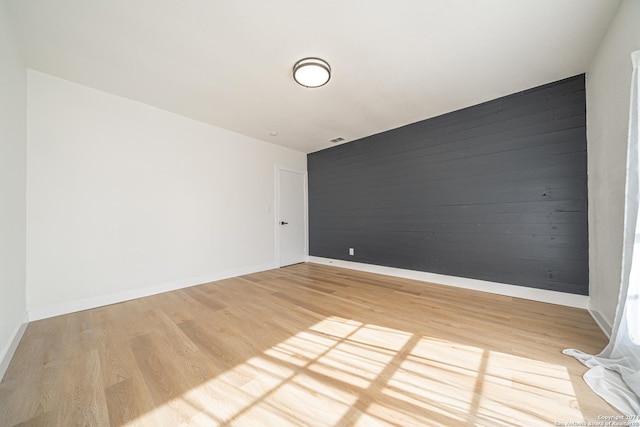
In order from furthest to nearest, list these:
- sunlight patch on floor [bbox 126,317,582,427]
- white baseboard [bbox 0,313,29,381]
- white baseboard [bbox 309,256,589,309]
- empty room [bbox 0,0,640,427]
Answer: white baseboard [bbox 309,256,589,309]
white baseboard [bbox 0,313,29,381]
empty room [bbox 0,0,640,427]
sunlight patch on floor [bbox 126,317,582,427]

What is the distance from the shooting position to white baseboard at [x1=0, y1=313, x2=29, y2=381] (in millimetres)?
1536

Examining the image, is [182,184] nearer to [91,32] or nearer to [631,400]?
[91,32]

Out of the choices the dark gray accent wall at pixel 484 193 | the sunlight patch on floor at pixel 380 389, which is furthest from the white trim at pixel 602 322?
the sunlight patch on floor at pixel 380 389

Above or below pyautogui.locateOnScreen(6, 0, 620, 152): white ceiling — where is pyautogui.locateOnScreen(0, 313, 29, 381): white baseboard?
below

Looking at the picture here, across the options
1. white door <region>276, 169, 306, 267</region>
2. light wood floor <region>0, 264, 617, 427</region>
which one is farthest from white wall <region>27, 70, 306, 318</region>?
white door <region>276, 169, 306, 267</region>

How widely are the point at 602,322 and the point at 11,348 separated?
495 cm

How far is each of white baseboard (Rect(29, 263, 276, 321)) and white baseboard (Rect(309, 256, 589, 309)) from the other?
2643mm

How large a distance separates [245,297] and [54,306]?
198cm

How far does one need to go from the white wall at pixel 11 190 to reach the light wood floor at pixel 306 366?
259 mm

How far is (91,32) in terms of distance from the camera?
1862mm

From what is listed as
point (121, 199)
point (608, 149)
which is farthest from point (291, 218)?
point (608, 149)

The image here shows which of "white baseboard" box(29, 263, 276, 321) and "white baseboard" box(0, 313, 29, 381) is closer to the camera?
"white baseboard" box(0, 313, 29, 381)

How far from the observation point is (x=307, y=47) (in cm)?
205

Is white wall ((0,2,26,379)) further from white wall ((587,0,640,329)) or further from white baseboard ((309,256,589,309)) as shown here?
white wall ((587,0,640,329))
